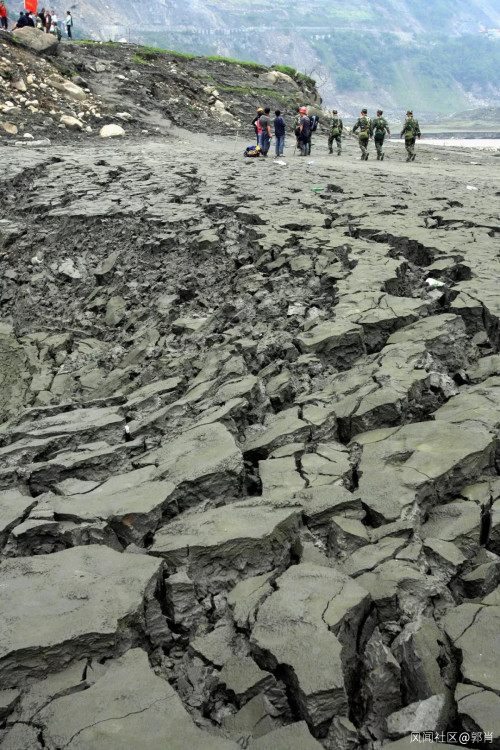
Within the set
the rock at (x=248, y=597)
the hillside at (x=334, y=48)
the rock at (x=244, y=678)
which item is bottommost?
the rock at (x=244, y=678)

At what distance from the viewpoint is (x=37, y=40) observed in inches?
913

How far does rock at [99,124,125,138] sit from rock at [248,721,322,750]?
19.5 meters

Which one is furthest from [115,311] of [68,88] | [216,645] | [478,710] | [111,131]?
[68,88]

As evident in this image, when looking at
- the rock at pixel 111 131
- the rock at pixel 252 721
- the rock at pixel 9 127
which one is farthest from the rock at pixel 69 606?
the rock at pixel 111 131

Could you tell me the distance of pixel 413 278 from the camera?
644 cm

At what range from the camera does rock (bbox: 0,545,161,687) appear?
Answer: 238 cm

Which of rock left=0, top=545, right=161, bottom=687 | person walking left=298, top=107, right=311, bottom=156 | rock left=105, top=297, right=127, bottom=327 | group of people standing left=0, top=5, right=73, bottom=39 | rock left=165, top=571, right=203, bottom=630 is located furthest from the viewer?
group of people standing left=0, top=5, right=73, bottom=39

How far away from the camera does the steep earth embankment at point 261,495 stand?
2.24 m

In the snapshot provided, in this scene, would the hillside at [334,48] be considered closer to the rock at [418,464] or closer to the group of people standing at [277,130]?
the group of people standing at [277,130]

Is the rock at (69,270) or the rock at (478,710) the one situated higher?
the rock at (69,270)

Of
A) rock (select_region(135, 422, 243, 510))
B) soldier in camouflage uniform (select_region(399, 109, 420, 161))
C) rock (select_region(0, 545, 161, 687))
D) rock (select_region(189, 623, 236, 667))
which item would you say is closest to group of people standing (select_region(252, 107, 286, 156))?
soldier in camouflage uniform (select_region(399, 109, 420, 161))

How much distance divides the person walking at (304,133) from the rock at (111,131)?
21.1ft

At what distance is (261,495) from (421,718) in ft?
5.00

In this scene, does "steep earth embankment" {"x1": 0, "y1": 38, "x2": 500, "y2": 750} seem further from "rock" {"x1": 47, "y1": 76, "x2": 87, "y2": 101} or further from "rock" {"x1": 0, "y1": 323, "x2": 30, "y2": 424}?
"rock" {"x1": 47, "y1": 76, "x2": 87, "y2": 101}
